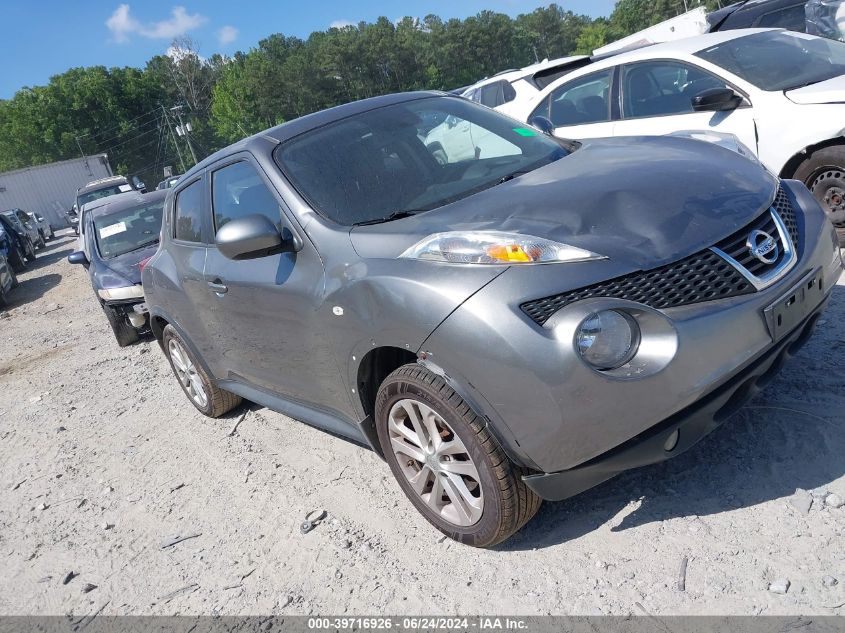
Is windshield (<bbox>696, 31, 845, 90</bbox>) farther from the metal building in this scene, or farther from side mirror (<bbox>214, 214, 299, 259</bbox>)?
the metal building

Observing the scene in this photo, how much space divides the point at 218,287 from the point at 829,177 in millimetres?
4191

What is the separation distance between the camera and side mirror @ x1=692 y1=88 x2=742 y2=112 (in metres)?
5.35

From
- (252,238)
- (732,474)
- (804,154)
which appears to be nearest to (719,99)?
(804,154)

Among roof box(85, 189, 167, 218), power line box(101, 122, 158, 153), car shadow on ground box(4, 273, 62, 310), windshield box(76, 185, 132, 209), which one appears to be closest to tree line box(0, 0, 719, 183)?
power line box(101, 122, 158, 153)

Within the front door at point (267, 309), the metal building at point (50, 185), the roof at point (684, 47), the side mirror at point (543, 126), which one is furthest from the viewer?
the metal building at point (50, 185)

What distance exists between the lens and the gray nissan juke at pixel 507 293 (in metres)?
2.35

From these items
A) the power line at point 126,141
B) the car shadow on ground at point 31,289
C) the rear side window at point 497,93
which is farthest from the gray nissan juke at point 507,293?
the power line at point 126,141

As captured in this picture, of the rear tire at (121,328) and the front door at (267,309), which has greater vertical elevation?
the front door at (267,309)

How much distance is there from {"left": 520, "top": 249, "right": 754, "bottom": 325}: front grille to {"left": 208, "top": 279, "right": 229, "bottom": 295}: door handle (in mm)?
2034

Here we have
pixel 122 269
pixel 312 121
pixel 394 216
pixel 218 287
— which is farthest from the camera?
pixel 122 269

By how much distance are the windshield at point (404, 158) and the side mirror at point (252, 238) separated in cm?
23

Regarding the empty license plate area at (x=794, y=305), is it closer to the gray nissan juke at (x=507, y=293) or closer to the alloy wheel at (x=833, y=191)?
the gray nissan juke at (x=507, y=293)

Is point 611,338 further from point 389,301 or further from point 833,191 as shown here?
point 833,191

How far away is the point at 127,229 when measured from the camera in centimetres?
969
